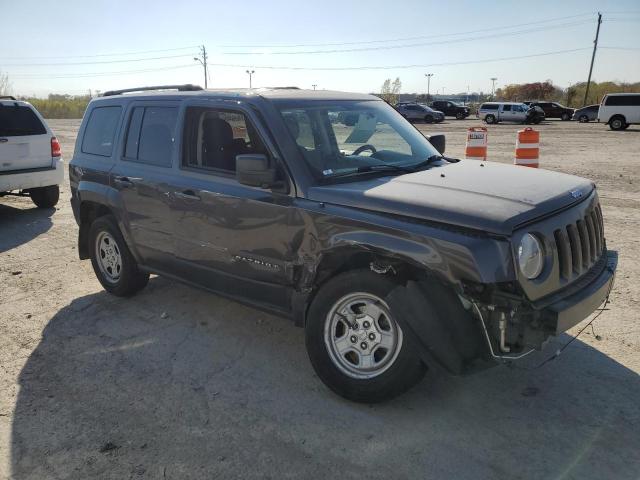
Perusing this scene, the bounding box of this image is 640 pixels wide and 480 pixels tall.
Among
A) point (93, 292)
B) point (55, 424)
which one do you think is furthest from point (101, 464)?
point (93, 292)

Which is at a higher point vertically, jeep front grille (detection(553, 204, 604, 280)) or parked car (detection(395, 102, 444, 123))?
parked car (detection(395, 102, 444, 123))

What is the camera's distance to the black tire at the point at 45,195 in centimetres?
959

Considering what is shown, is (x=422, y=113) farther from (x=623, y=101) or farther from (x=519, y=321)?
(x=519, y=321)

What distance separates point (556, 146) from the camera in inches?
836

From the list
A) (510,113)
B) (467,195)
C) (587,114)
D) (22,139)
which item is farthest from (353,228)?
(587,114)

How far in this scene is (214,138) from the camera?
14.0 feet

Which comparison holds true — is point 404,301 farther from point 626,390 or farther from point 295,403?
point 626,390

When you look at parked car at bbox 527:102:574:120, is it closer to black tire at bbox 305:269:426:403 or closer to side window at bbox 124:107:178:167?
side window at bbox 124:107:178:167

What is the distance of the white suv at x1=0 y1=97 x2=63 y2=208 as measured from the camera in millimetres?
8734

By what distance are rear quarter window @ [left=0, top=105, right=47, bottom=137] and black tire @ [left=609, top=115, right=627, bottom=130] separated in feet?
105

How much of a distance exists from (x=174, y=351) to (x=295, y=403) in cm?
126

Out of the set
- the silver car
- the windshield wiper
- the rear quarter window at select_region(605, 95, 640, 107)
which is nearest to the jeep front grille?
the windshield wiper

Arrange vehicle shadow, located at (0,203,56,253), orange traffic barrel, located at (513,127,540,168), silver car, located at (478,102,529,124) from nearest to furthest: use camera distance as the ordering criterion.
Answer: vehicle shadow, located at (0,203,56,253)
orange traffic barrel, located at (513,127,540,168)
silver car, located at (478,102,529,124)

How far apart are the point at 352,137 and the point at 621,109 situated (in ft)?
108
